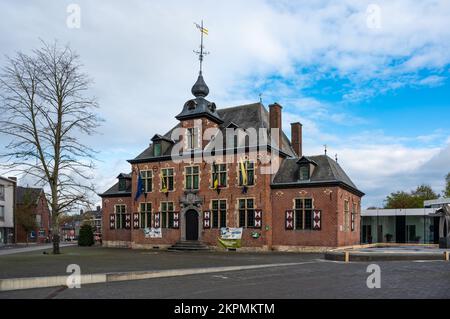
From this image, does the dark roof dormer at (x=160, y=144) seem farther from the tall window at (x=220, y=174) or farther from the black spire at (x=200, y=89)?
the tall window at (x=220, y=174)

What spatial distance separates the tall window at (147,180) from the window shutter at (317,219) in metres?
13.5

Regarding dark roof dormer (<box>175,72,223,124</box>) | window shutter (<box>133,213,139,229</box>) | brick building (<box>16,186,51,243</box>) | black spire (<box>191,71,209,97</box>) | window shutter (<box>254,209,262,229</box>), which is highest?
black spire (<box>191,71,209,97</box>)

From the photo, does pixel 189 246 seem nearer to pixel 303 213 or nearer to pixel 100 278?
pixel 303 213

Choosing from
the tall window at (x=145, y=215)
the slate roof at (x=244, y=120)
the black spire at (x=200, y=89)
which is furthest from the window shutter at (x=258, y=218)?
the black spire at (x=200, y=89)

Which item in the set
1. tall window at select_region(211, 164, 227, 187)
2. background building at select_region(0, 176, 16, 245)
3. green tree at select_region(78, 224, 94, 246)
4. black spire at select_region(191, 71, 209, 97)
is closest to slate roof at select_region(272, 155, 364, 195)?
tall window at select_region(211, 164, 227, 187)

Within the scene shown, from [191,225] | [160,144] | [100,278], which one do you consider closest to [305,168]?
[191,225]

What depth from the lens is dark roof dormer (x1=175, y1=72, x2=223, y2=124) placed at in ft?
109

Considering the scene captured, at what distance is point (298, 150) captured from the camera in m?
36.1

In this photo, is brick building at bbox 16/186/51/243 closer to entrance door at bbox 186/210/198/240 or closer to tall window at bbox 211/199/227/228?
entrance door at bbox 186/210/198/240

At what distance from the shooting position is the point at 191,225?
110 ft

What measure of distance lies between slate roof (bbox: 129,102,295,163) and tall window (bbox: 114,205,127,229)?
473 centimetres

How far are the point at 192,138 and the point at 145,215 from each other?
7.58m
